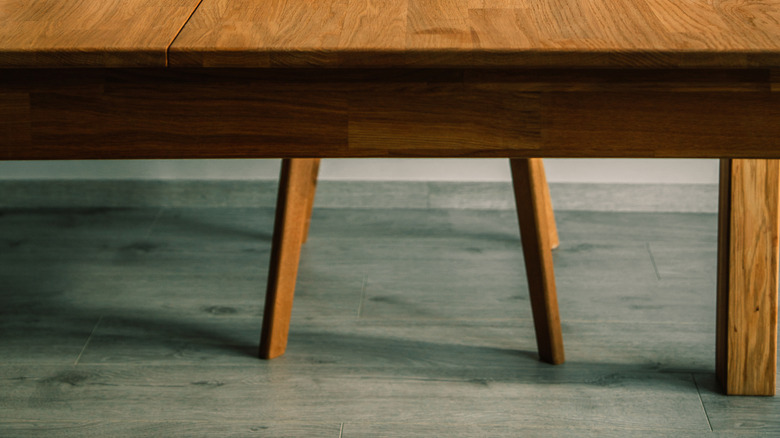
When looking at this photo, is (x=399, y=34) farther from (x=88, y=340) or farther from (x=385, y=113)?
(x=88, y=340)

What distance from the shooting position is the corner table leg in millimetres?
1176

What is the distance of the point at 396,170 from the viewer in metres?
1.85

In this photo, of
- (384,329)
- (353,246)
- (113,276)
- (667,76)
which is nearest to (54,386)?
(113,276)

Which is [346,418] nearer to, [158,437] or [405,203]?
[158,437]

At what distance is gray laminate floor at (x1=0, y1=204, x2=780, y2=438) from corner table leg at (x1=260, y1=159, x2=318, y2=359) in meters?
0.04

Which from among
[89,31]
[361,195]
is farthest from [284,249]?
[361,195]

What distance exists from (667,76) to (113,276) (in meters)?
1.19

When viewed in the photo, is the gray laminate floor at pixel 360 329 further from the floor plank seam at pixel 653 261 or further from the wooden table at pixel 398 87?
the wooden table at pixel 398 87

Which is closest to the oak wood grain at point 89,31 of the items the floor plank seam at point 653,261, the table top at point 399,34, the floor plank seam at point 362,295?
the table top at point 399,34

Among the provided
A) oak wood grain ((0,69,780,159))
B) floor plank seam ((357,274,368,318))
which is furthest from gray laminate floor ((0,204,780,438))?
oak wood grain ((0,69,780,159))

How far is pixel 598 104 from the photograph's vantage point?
0.67 meters

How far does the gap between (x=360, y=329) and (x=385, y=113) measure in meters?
0.74

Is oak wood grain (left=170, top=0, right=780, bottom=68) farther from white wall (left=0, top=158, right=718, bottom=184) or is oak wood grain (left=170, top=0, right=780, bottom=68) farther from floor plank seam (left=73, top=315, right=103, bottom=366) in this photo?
white wall (left=0, top=158, right=718, bottom=184)

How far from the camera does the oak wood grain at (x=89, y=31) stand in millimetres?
652
